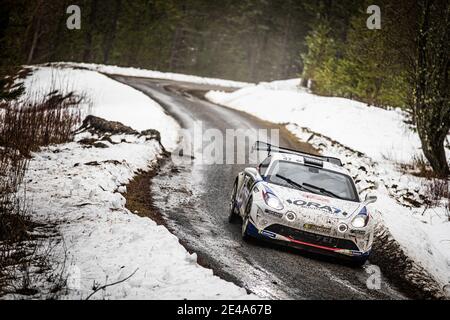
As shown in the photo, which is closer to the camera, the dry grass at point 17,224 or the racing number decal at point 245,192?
the dry grass at point 17,224

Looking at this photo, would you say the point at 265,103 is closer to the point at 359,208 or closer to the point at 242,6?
the point at 359,208

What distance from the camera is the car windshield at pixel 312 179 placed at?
26.3 feet

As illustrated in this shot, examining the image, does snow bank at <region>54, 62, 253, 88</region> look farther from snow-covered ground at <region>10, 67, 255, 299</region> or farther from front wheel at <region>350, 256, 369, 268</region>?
front wheel at <region>350, 256, 369, 268</region>

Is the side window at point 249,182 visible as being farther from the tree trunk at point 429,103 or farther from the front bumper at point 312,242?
the tree trunk at point 429,103

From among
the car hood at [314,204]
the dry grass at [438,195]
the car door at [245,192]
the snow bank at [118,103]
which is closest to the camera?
the car hood at [314,204]

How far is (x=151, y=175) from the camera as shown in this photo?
39.3 feet

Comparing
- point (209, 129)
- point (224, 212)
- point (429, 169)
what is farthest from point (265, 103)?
point (224, 212)

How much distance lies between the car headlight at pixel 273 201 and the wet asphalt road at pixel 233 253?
29.8 inches

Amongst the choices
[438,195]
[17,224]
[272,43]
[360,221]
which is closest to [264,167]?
[360,221]

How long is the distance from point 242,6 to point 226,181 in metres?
47.5

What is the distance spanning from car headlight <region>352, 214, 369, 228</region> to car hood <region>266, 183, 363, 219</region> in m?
0.11

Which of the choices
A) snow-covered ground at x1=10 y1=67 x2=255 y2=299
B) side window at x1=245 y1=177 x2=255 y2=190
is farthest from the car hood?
snow-covered ground at x1=10 y1=67 x2=255 y2=299

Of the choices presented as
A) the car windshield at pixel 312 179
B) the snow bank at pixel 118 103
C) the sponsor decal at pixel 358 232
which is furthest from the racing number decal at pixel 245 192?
the snow bank at pixel 118 103

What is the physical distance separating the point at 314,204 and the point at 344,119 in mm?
16348
